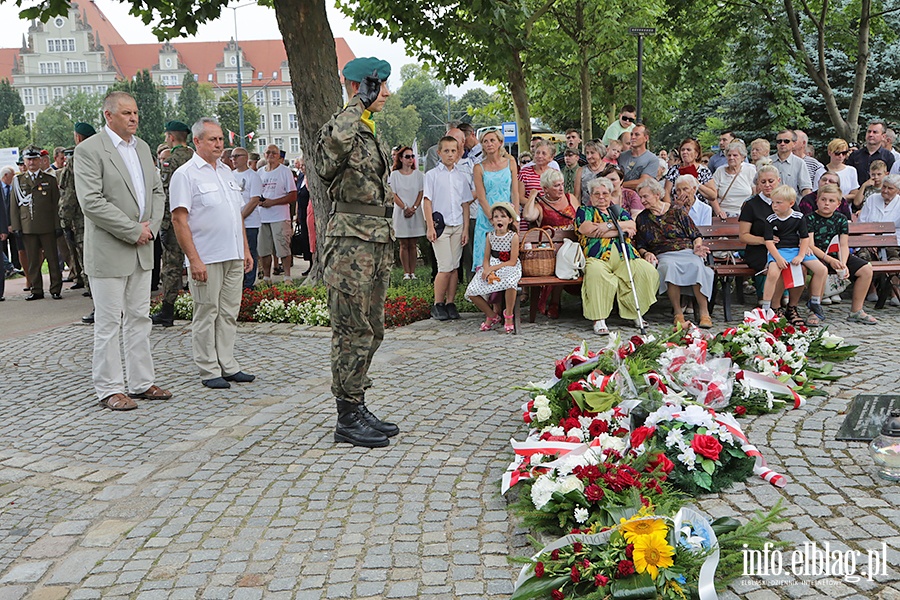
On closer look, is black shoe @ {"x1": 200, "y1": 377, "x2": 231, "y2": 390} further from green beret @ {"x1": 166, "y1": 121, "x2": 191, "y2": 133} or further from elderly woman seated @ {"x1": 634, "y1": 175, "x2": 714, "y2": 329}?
elderly woman seated @ {"x1": 634, "y1": 175, "x2": 714, "y2": 329}

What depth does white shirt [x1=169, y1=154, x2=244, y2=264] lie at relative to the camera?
7340mm

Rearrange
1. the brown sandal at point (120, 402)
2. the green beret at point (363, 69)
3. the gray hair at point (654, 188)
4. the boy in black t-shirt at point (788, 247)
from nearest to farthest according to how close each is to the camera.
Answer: the green beret at point (363, 69), the brown sandal at point (120, 402), the boy in black t-shirt at point (788, 247), the gray hair at point (654, 188)

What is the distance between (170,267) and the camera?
34.6ft

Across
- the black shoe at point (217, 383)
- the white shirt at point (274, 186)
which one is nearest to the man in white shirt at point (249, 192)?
the white shirt at point (274, 186)

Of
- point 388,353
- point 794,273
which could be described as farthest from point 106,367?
point 794,273

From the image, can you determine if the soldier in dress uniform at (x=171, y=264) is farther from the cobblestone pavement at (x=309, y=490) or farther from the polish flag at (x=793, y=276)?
the polish flag at (x=793, y=276)

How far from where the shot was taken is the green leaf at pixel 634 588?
353 cm

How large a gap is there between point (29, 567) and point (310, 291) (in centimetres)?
707

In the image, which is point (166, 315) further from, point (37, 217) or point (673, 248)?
point (673, 248)

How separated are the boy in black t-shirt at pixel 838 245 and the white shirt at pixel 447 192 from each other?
365 centimetres

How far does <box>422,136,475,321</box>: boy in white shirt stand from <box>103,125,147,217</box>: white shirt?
12.2ft

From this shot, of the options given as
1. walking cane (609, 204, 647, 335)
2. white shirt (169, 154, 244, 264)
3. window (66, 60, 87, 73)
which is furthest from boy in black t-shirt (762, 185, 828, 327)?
window (66, 60, 87, 73)

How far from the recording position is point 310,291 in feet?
37.0

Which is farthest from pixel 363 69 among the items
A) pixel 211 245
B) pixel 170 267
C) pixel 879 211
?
pixel 879 211
